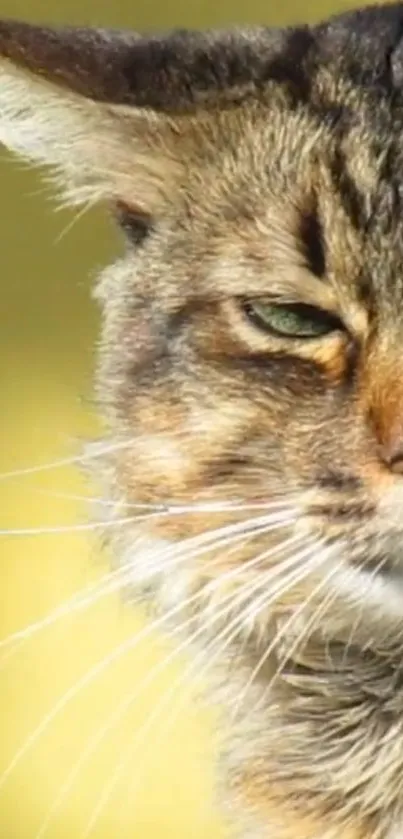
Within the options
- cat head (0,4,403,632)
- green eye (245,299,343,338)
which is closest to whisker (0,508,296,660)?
cat head (0,4,403,632)

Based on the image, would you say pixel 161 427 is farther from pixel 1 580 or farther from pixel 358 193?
pixel 1 580

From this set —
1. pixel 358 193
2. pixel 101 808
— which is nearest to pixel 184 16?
pixel 358 193

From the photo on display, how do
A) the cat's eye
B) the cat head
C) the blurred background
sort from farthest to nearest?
the blurred background < the cat's eye < the cat head

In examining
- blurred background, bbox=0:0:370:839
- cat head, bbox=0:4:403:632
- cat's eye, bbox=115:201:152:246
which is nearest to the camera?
cat head, bbox=0:4:403:632

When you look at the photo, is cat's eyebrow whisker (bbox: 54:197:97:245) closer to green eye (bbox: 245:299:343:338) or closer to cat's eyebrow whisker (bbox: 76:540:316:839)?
green eye (bbox: 245:299:343:338)

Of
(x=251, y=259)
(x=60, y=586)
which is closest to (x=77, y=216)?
(x=251, y=259)

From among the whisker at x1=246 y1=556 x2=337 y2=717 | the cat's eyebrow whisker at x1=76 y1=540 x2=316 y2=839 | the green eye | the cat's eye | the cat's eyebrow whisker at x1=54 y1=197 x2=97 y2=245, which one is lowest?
the whisker at x1=246 y1=556 x2=337 y2=717

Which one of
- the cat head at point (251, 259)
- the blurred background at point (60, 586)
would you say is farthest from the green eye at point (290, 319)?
the blurred background at point (60, 586)
